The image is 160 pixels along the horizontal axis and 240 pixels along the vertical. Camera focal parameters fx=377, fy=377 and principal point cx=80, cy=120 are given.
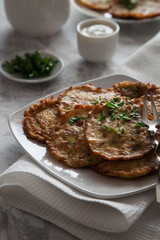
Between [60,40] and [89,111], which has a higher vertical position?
[89,111]

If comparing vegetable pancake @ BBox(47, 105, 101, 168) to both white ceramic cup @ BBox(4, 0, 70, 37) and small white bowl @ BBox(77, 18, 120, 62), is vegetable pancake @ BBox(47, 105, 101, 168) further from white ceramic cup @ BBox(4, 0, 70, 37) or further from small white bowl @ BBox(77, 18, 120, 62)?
white ceramic cup @ BBox(4, 0, 70, 37)

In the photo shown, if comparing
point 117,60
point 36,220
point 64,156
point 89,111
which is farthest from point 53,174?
point 117,60

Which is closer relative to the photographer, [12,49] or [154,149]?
[154,149]

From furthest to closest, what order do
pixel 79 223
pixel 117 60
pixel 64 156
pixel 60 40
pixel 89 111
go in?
pixel 60 40 → pixel 117 60 → pixel 89 111 → pixel 64 156 → pixel 79 223

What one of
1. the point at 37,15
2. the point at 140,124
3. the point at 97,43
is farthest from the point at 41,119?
the point at 37,15

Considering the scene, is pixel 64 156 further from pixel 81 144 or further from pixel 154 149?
pixel 154 149

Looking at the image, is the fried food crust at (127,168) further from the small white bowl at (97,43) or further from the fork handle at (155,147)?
the small white bowl at (97,43)

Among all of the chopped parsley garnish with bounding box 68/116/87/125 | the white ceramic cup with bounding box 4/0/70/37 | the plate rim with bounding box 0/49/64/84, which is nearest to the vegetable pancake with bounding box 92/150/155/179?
the chopped parsley garnish with bounding box 68/116/87/125

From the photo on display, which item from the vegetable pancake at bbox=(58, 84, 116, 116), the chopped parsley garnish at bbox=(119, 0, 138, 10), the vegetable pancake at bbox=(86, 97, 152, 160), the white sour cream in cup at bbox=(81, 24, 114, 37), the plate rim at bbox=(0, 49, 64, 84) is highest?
the vegetable pancake at bbox=(86, 97, 152, 160)
